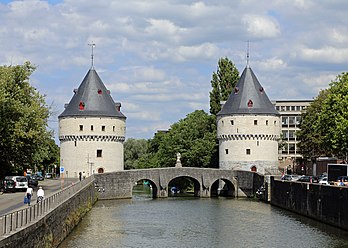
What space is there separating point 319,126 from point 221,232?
25.4 metres

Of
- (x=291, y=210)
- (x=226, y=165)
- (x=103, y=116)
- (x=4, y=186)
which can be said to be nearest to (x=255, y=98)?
(x=226, y=165)

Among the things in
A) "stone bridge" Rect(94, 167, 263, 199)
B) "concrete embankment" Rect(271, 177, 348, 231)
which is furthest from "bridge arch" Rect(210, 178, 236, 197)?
"concrete embankment" Rect(271, 177, 348, 231)

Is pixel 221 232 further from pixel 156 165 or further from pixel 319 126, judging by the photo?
pixel 156 165

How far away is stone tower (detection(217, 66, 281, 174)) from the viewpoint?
81500 mm

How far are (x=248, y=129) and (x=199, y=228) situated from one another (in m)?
40.2

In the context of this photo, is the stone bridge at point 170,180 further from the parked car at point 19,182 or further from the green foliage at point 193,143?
the parked car at point 19,182

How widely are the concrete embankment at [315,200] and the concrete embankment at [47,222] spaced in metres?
15.0

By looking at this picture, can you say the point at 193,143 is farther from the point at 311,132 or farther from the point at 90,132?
the point at 311,132

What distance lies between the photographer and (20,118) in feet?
168

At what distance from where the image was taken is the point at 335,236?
36.4 metres

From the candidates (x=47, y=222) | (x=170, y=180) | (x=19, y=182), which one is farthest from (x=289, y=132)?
(x=47, y=222)

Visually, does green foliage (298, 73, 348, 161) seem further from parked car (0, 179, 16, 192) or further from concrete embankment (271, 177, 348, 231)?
parked car (0, 179, 16, 192)

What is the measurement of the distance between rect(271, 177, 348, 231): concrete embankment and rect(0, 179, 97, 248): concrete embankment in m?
15.0

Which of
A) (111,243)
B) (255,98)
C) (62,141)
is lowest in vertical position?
(111,243)
